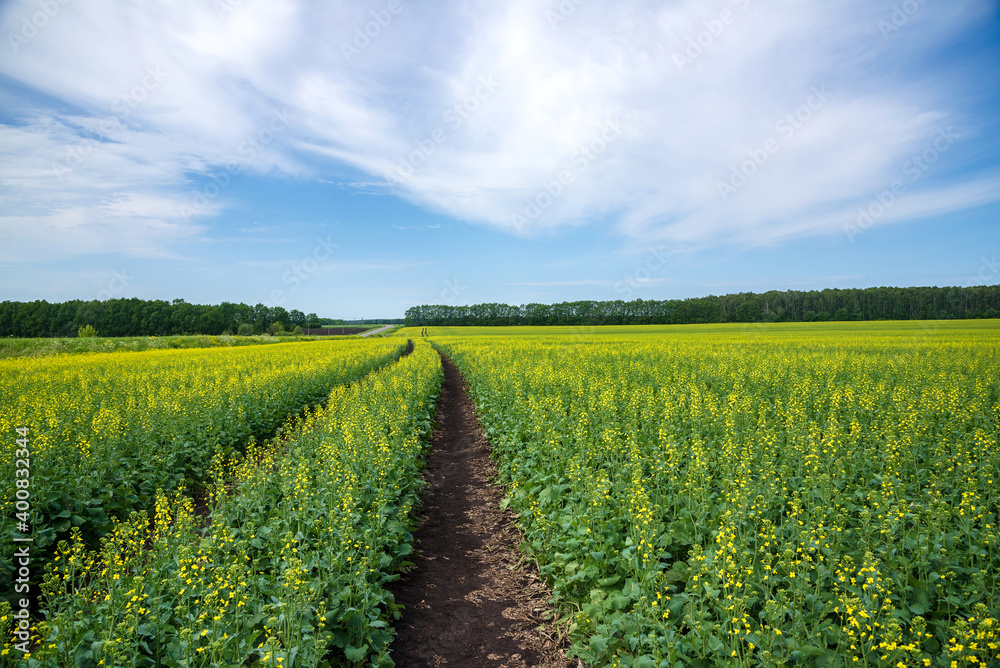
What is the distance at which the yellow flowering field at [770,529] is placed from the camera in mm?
3441

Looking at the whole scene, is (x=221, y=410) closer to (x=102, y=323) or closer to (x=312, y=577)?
(x=312, y=577)

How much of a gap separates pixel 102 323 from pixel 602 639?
333ft

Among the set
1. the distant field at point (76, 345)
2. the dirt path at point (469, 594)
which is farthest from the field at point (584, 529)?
the distant field at point (76, 345)

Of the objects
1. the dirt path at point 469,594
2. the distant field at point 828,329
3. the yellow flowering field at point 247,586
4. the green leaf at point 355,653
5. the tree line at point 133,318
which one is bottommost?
the dirt path at point 469,594

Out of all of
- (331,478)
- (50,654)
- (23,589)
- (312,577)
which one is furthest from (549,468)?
(23,589)

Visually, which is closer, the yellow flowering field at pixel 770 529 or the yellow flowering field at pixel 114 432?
the yellow flowering field at pixel 770 529

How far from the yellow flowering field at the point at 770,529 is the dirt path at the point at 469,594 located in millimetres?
479

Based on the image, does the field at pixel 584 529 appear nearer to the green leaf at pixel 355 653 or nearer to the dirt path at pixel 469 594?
the green leaf at pixel 355 653

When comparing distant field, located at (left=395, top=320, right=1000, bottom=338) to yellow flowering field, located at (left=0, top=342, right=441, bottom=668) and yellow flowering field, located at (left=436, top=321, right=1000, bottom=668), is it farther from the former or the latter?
yellow flowering field, located at (left=0, top=342, right=441, bottom=668)

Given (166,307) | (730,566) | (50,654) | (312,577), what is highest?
(166,307)

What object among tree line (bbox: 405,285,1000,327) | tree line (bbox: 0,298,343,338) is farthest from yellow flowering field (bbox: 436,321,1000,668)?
tree line (bbox: 405,285,1000,327)

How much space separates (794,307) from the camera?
10362 centimetres

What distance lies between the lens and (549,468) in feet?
25.9

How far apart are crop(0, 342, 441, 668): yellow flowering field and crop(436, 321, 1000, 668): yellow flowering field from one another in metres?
2.37
